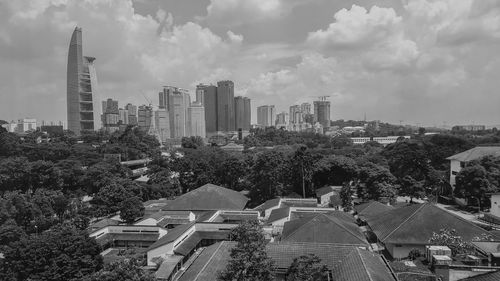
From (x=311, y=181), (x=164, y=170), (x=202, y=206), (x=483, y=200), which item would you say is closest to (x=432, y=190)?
(x=483, y=200)

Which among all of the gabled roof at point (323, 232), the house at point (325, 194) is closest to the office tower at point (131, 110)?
the house at point (325, 194)

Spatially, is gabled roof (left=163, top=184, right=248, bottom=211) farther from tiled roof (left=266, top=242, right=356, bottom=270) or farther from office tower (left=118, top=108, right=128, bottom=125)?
office tower (left=118, top=108, right=128, bottom=125)

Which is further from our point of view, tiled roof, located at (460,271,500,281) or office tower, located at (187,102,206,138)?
office tower, located at (187,102,206,138)

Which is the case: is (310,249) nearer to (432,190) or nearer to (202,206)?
(202,206)

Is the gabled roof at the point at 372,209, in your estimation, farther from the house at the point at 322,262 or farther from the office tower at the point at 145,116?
the office tower at the point at 145,116

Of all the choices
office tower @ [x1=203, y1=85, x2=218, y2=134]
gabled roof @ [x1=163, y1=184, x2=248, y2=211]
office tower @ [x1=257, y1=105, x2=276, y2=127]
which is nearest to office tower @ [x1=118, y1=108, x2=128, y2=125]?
office tower @ [x1=203, y1=85, x2=218, y2=134]

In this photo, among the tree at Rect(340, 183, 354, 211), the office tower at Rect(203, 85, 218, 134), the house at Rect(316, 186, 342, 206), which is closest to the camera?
the tree at Rect(340, 183, 354, 211)

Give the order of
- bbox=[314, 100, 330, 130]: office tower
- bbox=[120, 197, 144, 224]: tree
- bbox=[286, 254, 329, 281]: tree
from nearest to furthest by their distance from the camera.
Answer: bbox=[286, 254, 329, 281]: tree
bbox=[120, 197, 144, 224]: tree
bbox=[314, 100, 330, 130]: office tower
